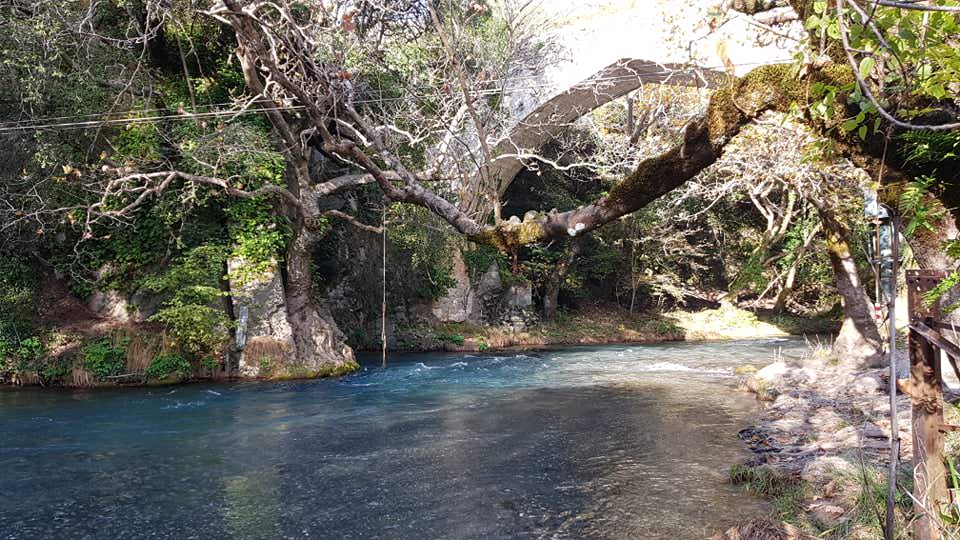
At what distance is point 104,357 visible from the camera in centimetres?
1142

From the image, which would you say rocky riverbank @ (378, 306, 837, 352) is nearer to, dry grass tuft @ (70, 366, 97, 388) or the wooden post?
dry grass tuft @ (70, 366, 97, 388)

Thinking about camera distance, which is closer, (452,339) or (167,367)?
(167,367)

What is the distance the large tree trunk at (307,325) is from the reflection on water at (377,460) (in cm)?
123

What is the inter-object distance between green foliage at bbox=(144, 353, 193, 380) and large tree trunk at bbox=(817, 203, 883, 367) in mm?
11316

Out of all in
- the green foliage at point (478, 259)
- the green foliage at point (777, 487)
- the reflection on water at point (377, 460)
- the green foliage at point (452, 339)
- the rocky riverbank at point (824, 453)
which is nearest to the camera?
the rocky riverbank at point (824, 453)

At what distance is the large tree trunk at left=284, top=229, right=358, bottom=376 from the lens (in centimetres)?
1278

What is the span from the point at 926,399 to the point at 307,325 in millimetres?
11538

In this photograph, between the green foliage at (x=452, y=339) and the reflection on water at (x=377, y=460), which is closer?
the reflection on water at (x=377, y=460)

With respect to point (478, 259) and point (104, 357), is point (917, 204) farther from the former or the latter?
point (478, 259)

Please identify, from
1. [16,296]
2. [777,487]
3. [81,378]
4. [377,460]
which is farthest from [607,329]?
[777,487]

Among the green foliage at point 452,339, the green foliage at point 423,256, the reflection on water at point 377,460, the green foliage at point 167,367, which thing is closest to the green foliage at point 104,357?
the green foliage at point 167,367

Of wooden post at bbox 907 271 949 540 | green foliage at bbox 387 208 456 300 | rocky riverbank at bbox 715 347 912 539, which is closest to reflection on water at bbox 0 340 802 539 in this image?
rocky riverbank at bbox 715 347 912 539

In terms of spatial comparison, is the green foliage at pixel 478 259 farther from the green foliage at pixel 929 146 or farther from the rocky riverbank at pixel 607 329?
the green foliage at pixel 929 146

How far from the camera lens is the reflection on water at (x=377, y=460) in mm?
4805
